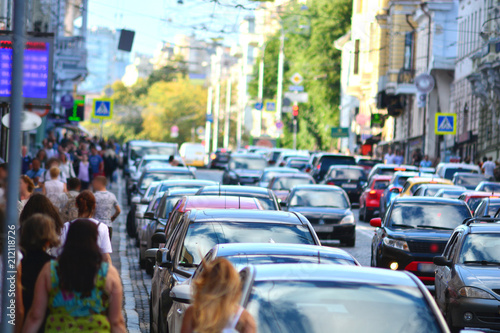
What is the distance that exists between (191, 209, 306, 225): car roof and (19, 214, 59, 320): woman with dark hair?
12.7ft

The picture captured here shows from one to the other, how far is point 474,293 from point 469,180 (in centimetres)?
2115

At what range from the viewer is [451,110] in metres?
59.8

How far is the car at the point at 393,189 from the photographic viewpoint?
31.9 meters

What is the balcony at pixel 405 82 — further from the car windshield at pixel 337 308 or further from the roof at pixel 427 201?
the car windshield at pixel 337 308

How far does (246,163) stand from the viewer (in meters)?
46.9

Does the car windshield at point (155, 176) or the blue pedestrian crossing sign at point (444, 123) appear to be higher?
the blue pedestrian crossing sign at point (444, 123)

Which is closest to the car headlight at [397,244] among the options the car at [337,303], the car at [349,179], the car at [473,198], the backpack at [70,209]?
the backpack at [70,209]

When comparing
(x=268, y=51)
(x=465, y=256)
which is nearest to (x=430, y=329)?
(x=465, y=256)

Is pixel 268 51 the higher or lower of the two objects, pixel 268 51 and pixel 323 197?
the higher

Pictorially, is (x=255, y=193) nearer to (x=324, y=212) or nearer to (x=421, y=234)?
(x=421, y=234)

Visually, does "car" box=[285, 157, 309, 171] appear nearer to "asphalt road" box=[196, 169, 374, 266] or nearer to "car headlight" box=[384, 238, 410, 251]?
"asphalt road" box=[196, 169, 374, 266]

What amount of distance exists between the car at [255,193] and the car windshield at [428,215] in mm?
2053

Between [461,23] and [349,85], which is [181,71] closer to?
[349,85]

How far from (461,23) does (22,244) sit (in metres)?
51.2
